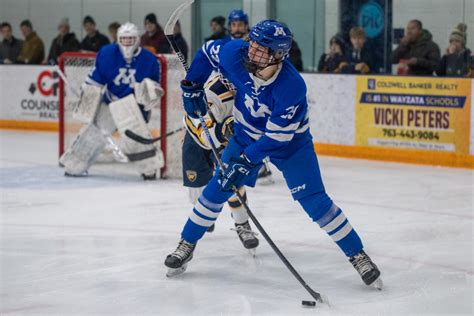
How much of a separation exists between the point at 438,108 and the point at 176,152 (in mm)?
1953

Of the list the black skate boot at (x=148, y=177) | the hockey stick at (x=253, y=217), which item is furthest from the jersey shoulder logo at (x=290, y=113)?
the black skate boot at (x=148, y=177)

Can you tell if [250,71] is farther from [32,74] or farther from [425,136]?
[32,74]

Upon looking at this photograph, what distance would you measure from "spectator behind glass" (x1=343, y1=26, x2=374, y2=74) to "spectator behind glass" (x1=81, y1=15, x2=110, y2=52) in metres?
2.63

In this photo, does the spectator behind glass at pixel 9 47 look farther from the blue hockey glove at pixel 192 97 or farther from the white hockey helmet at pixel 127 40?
the blue hockey glove at pixel 192 97

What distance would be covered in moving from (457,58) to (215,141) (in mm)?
3428

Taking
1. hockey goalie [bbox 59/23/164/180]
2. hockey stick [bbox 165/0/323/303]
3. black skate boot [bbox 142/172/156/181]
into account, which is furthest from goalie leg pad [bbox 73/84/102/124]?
hockey stick [bbox 165/0/323/303]

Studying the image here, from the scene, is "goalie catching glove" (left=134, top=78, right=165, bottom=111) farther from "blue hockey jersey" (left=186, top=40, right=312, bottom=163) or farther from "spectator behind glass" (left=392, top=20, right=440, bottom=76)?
"blue hockey jersey" (left=186, top=40, right=312, bottom=163)

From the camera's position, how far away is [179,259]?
3.61 metres

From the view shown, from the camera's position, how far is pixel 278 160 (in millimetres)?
3498

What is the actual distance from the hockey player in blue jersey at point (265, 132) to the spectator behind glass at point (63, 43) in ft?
19.5

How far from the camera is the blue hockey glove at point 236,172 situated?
3.33 meters

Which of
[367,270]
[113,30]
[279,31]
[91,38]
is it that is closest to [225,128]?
[279,31]

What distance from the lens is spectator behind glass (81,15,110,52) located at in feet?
30.0

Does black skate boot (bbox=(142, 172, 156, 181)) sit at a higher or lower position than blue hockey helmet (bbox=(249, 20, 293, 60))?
lower
